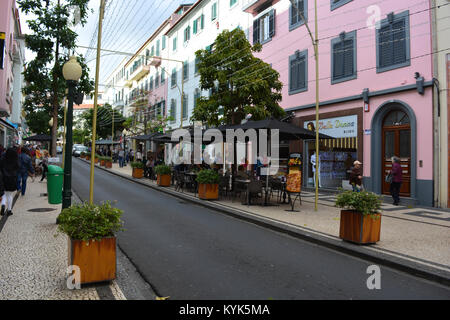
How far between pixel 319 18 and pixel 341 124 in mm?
5396

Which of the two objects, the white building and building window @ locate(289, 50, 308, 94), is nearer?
building window @ locate(289, 50, 308, 94)

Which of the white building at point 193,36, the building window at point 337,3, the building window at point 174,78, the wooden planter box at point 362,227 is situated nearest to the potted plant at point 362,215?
the wooden planter box at point 362,227

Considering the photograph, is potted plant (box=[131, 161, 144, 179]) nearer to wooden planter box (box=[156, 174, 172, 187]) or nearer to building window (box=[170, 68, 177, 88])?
wooden planter box (box=[156, 174, 172, 187])

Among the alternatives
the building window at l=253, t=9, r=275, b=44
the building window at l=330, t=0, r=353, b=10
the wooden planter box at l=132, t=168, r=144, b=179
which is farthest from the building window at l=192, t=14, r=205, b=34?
the building window at l=330, t=0, r=353, b=10

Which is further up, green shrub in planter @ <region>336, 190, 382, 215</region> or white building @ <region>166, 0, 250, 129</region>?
white building @ <region>166, 0, 250, 129</region>

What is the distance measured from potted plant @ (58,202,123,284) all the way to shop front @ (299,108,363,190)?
39.2 feet

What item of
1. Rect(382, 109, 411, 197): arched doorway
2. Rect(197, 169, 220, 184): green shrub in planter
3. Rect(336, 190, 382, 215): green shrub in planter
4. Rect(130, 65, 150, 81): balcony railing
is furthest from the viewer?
→ Rect(130, 65, 150, 81): balcony railing

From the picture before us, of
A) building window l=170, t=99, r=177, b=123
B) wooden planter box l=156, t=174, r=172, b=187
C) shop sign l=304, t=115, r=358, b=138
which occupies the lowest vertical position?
wooden planter box l=156, t=174, r=172, b=187

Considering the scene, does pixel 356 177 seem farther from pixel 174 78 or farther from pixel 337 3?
pixel 174 78

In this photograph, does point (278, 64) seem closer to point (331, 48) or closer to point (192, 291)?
point (331, 48)

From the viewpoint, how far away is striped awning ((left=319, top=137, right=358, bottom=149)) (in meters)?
14.9

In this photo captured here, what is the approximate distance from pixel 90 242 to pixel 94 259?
0.70 feet

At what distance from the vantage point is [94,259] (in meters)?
4.18

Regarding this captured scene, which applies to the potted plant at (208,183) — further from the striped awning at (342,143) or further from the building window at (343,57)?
the building window at (343,57)
